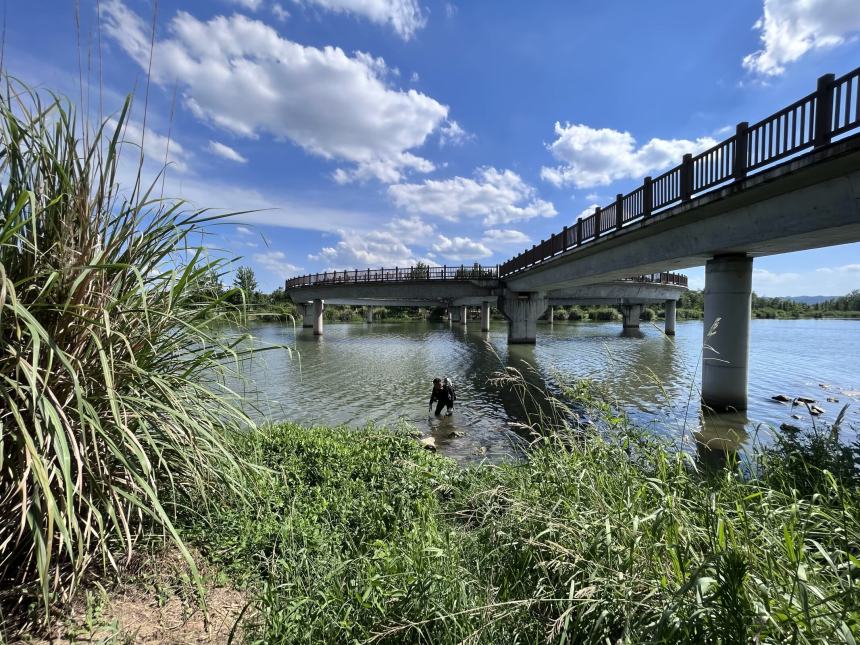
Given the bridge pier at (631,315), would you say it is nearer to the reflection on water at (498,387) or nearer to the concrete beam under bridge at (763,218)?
the reflection on water at (498,387)

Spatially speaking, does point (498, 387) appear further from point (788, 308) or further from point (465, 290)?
point (788, 308)

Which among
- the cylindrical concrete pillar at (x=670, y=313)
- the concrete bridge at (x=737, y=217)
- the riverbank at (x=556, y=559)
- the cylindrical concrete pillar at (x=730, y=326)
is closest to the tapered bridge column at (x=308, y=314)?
the concrete bridge at (x=737, y=217)

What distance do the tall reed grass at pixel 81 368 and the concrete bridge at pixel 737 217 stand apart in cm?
550

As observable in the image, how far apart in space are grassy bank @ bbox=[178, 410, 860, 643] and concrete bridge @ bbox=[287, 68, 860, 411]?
2.62 m

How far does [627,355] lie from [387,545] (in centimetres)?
2794

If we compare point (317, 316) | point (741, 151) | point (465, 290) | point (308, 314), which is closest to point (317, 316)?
point (317, 316)

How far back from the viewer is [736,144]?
420 inches

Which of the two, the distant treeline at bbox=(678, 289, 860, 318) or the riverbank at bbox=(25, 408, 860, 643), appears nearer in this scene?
the riverbank at bbox=(25, 408, 860, 643)

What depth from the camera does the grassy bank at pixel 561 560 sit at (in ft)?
6.25

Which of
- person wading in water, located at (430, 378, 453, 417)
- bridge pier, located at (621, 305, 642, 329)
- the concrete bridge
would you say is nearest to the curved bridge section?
bridge pier, located at (621, 305, 642, 329)

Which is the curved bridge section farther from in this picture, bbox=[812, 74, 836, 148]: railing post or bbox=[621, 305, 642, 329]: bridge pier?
bbox=[812, 74, 836, 148]: railing post

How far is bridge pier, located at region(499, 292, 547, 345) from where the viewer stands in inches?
1388

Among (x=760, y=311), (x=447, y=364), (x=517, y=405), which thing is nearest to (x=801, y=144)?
(x=517, y=405)

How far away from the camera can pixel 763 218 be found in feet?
34.6
